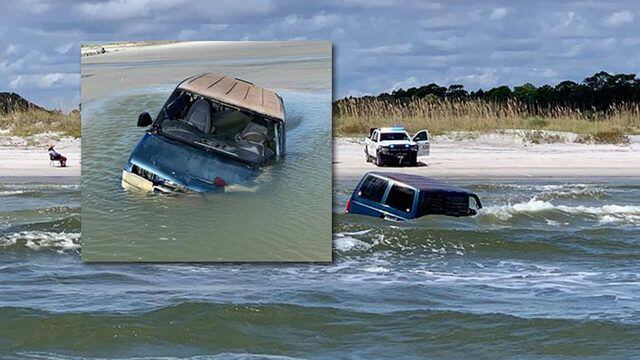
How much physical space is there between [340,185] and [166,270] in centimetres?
862

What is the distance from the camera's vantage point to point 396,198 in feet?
54.6

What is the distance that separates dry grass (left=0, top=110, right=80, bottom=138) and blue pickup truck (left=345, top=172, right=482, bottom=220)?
4.72 metres

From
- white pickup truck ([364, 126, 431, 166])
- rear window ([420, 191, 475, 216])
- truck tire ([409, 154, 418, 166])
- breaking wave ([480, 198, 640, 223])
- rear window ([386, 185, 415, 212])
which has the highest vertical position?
white pickup truck ([364, 126, 431, 166])

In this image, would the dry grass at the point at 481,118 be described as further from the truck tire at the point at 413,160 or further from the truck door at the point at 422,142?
the truck tire at the point at 413,160

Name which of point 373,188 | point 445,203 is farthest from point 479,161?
point 373,188

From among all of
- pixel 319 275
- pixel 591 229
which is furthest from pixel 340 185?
pixel 319 275

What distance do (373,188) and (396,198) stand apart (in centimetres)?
42

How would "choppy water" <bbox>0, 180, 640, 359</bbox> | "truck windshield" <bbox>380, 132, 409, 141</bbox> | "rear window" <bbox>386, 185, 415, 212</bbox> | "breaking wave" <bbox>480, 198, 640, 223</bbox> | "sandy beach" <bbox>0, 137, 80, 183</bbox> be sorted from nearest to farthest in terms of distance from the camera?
"choppy water" <bbox>0, 180, 640, 359</bbox> → "rear window" <bbox>386, 185, 415, 212</bbox> → "breaking wave" <bbox>480, 198, 640, 223</bbox> → "sandy beach" <bbox>0, 137, 80, 183</bbox> → "truck windshield" <bbox>380, 132, 409, 141</bbox>

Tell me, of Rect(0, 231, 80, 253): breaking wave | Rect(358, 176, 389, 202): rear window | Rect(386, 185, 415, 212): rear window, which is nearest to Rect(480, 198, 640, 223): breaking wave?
Rect(386, 185, 415, 212): rear window

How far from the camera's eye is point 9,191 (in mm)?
21469

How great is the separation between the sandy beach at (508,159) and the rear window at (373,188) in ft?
22.3

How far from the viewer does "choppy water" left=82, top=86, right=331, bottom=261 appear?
10.2 metres

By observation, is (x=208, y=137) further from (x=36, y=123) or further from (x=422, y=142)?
(x=422, y=142)

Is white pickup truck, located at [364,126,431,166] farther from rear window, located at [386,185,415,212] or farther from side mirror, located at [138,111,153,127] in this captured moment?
side mirror, located at [138,111,153,127]
